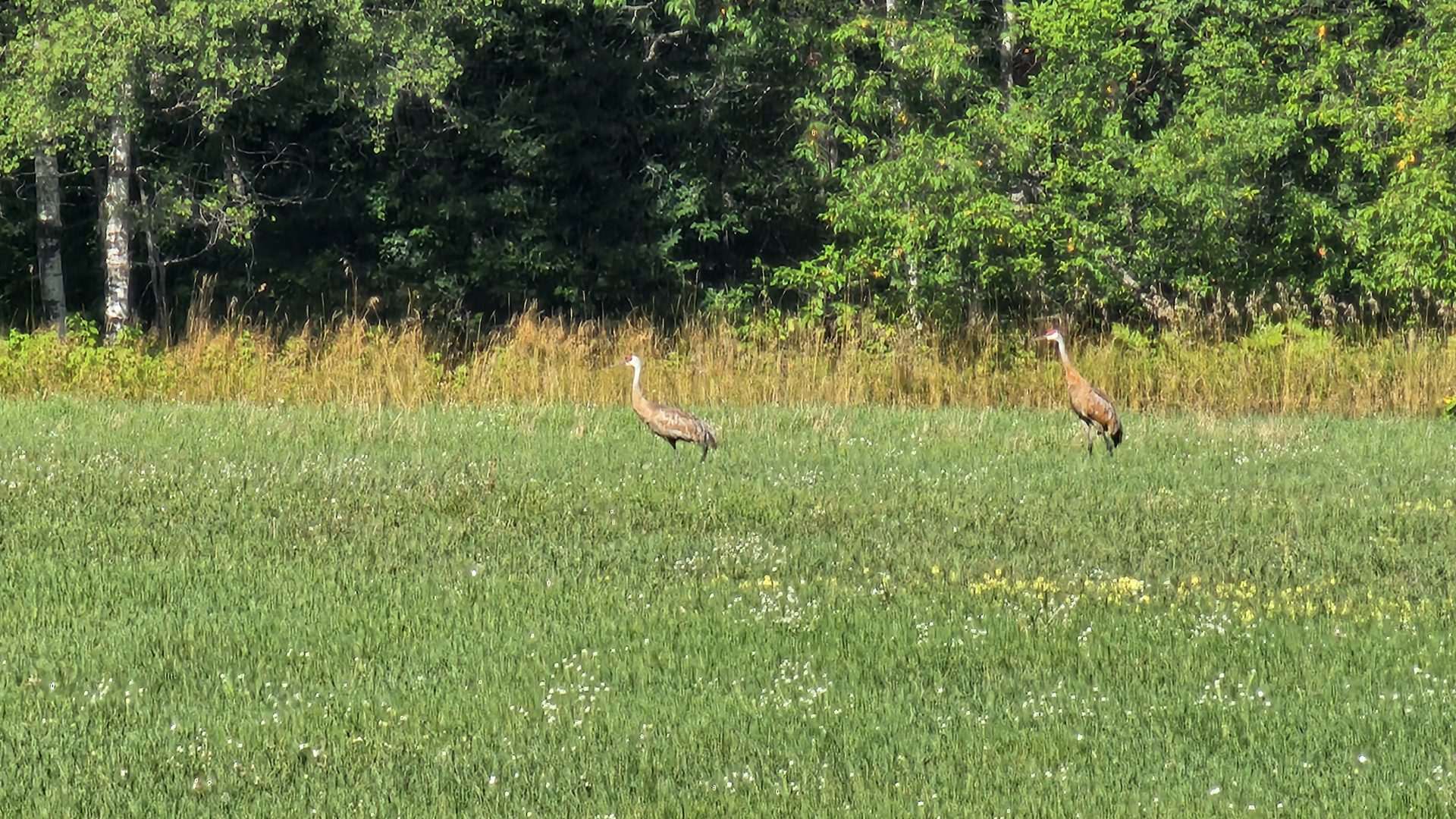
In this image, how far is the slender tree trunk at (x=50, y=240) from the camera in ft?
82.9

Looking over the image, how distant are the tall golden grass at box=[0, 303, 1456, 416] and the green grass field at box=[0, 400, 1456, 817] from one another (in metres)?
4.87

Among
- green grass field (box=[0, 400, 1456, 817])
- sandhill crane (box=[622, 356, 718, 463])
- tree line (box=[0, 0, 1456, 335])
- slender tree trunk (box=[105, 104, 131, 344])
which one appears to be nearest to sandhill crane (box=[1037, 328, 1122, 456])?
green grass field (box=[0, 400, 1456, 817])

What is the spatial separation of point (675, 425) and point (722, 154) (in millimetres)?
16523

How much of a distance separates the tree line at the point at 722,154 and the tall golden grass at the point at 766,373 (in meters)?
1.40

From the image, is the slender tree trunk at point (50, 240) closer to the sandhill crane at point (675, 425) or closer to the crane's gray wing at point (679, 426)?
the sandhill crane at point (675, 425)

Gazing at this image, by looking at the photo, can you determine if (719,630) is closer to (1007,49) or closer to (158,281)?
(1007,49)

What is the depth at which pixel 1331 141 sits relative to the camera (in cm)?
2570

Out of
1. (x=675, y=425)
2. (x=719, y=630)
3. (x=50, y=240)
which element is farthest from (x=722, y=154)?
(x=719, y=630)

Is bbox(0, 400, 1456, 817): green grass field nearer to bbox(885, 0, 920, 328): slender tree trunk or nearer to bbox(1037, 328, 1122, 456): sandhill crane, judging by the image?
bbox(1037, 328, 1122, 456): sandhill crane

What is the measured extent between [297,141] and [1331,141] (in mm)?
15772

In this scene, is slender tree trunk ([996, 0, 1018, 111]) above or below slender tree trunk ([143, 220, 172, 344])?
above

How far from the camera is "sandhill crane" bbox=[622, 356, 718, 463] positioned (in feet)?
55.4

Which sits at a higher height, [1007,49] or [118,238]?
[1007,49]

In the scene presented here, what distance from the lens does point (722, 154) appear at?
3297 cm
